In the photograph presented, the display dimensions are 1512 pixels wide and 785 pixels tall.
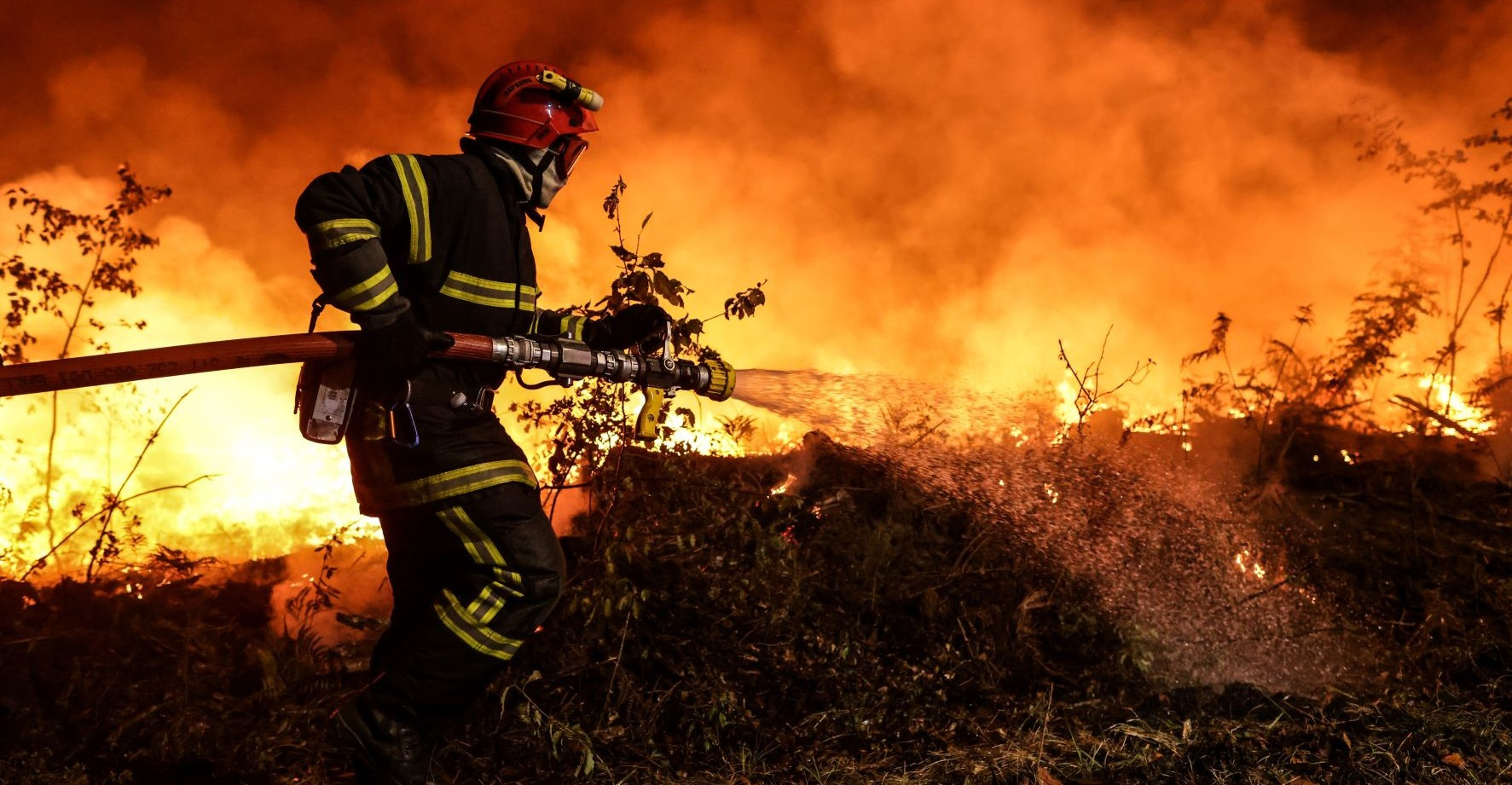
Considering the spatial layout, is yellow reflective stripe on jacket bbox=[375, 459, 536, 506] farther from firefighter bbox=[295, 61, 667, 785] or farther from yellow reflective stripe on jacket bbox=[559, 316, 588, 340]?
yellow reflective stripe on jacket bbox=[559, 316, 588, 340]

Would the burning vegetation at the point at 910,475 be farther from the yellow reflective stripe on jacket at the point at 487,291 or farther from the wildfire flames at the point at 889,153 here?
the yellow reflective stripe on jacket at the point at 487,291

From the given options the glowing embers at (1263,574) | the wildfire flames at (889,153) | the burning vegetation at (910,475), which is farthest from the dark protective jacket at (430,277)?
the glowing embers at (1263,574)

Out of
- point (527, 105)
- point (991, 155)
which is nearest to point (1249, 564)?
point (527, 105)

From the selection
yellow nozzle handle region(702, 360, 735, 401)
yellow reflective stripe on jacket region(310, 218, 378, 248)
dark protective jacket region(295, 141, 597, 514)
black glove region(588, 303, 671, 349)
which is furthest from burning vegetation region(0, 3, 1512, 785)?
yellow reflective stripe on jacket region(310, 218, 378, 248)

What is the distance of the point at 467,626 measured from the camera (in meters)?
2.68

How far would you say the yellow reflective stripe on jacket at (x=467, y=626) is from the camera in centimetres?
268

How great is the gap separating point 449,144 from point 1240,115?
7437 millimetres

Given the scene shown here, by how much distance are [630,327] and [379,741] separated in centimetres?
164

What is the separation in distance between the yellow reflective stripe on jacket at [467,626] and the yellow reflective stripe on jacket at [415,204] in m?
1.07

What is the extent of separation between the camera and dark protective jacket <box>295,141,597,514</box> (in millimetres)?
2402

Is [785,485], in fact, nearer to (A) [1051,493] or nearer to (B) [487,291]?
(A) [1051,493]

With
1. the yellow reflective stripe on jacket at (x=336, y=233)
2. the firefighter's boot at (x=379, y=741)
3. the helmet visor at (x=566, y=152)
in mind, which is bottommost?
the firefighter's boot at (x=379, y=741)

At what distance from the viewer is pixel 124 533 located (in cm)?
482

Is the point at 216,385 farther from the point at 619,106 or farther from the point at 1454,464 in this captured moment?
the point at 1454,464
